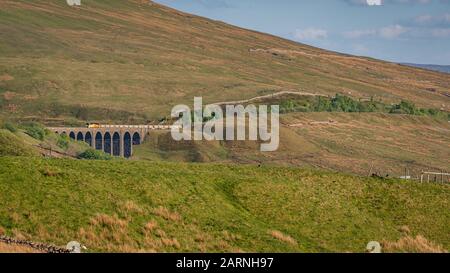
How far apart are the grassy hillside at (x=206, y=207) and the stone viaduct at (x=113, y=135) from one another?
128 meters

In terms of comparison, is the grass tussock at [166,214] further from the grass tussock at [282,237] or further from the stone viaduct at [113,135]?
the stone viaduct at [113,135]

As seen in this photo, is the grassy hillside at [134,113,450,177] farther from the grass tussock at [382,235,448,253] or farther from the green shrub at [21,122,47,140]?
the grass tussock at [382,235,448,253]

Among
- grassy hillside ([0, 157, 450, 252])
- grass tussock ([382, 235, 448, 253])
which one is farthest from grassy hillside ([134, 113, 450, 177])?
grass tussock ([382, 235, 448, 253])

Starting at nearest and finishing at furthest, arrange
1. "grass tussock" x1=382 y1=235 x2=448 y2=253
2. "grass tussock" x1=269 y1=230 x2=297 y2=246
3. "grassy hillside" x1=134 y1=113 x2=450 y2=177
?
1. "grass tussock" x1=269 y1=230 x2=297 y2=246
2. "grass tussock" x1=382 y1=235 x2=448 y2=253
3. "grassy hillside" x1=134 y1=113 x2=450 y2=177

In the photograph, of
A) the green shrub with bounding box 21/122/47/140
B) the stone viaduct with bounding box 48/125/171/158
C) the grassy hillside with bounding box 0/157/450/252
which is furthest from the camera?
the stone viaduct with bounding box 48/125/171/158

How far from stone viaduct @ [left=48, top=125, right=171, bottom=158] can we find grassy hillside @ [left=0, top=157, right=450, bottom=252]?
12766 cm

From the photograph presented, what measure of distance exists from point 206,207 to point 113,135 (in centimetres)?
14846

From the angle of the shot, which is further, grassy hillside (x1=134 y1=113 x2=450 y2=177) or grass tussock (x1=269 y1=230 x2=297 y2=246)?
grassy hillside (x1=134 y1=113 x2=450 y2=177)

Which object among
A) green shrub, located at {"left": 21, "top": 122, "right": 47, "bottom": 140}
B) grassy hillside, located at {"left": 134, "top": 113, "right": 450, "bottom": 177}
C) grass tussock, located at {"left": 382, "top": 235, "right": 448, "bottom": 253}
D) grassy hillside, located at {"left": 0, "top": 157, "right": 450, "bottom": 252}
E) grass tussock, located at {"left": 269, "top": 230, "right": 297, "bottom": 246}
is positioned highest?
grassy hillside, located at {"left": 0, "top": 157, "right": 450, "bottom": 252}

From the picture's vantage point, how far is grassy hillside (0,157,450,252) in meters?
38.7

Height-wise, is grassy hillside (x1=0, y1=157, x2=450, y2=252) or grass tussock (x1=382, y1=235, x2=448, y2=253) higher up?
grassy hillside (x1=0, y1=157, x2=450, y2=252)

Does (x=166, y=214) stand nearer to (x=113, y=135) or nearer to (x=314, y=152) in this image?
(x=314, y=152)

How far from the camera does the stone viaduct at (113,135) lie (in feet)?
595
